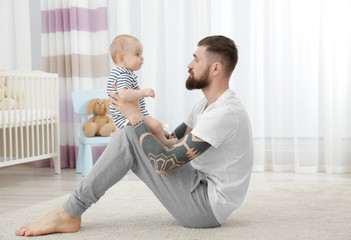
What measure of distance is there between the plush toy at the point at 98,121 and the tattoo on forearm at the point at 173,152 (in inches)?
69.6

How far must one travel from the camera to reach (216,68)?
157 centimetres

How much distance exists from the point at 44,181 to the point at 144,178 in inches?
63.6

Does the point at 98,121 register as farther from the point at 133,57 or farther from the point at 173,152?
the point at 173,152

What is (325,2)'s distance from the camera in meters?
3.16

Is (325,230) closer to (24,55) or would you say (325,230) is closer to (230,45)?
(230,45)

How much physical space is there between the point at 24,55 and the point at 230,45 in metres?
2.76

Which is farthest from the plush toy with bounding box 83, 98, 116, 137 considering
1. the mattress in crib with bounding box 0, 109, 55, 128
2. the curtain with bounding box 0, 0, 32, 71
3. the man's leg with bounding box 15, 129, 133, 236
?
the man's leg with bounding box 15, 129, 133, 236

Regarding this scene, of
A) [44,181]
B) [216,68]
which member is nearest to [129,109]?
[216,68]

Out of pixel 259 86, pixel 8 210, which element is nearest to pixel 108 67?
pixel 259 86

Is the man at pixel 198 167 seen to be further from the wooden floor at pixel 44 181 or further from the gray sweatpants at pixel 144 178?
the wooden floor at pixel 44 181

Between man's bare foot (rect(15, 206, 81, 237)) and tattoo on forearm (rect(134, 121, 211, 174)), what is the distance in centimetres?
41

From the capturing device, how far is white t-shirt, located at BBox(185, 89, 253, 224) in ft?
4.91

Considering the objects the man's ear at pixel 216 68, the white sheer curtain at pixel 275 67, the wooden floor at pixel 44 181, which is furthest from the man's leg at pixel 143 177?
the white sheer curtain at pixel 275 67

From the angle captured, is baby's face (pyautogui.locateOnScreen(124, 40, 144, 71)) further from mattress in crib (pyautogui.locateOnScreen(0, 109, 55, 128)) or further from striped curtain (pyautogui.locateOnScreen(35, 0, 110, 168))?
striped curtain (pyautogui.locateOnScreen(35, 0, 110, 168))
